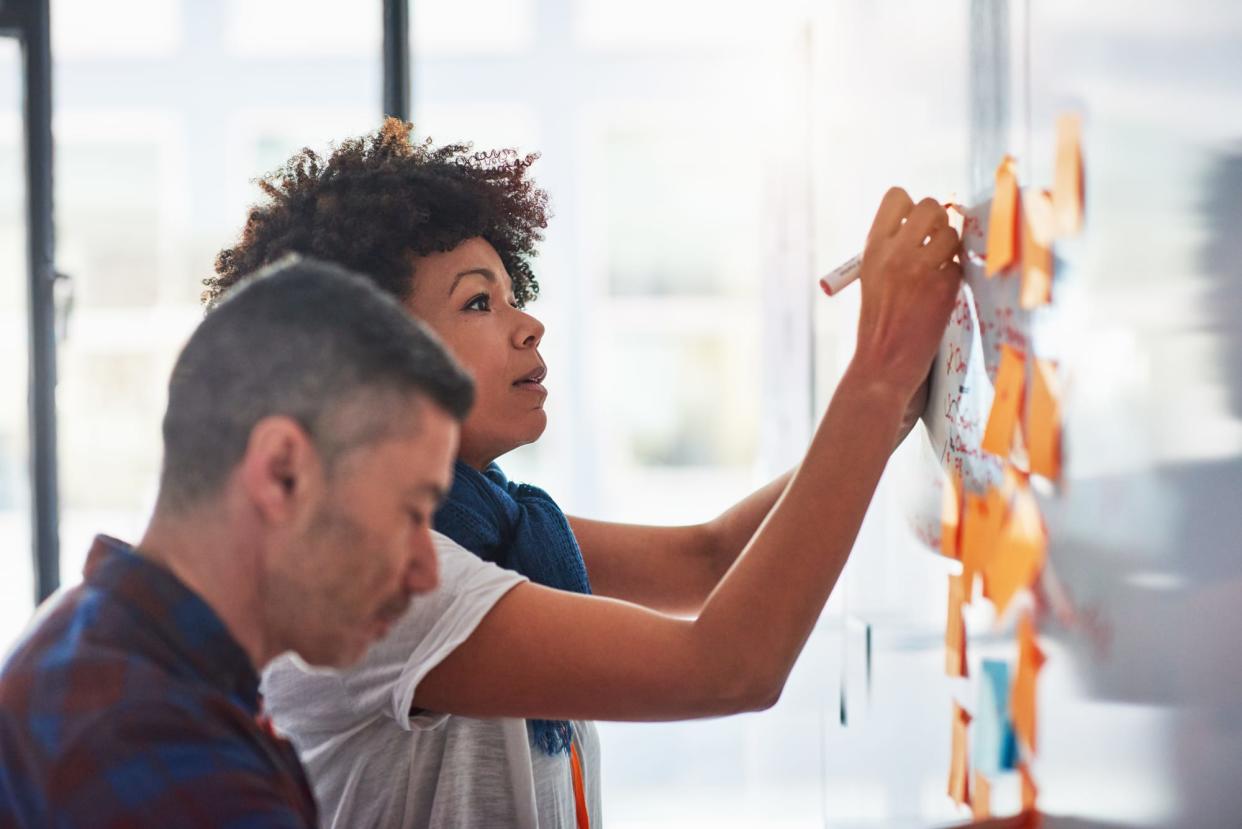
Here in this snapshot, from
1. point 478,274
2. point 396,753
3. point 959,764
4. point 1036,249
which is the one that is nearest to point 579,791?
point 396,753

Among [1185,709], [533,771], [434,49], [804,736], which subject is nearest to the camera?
[1185,709]

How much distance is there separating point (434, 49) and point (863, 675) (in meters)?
2.75

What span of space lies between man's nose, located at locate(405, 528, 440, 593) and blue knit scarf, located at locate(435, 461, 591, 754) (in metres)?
0.41

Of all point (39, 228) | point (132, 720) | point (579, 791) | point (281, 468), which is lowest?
point (579, 791)

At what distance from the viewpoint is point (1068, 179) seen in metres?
0.75

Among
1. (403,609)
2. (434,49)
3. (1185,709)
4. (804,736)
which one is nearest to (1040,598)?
(1185,709)

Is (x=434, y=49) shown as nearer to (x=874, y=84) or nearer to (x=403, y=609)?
(x=874, y=84)

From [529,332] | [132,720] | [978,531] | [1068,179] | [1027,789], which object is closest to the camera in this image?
[132,720]

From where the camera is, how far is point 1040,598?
821 millimetres

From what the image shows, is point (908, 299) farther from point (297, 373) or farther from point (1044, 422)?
point (297, 373)

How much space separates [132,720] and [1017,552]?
1.87 feet

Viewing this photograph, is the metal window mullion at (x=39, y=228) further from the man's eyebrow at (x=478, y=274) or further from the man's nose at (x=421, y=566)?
the man's nose at (x=421, y=566)

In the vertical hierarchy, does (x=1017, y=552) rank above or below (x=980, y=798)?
above

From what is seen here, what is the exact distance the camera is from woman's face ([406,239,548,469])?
3.91 feet
